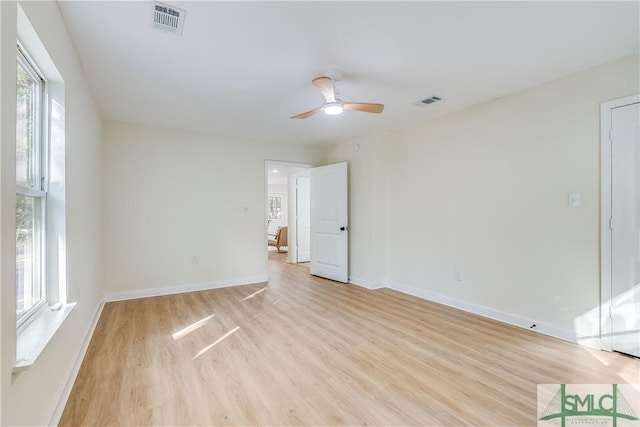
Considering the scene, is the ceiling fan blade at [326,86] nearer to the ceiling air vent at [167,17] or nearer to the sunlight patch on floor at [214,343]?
the ceiling air vent at [167,17]

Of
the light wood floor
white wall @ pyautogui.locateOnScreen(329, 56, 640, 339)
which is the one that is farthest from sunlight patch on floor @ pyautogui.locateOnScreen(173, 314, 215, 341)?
white wall @ pyautogui.locateOnScreen(329, 56, 640, 339)

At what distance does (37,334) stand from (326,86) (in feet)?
8.17

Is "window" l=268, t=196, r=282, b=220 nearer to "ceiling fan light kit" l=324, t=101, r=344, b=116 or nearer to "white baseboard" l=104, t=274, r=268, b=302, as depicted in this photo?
"white baseboard" l=104, t=274, r=268, b=302

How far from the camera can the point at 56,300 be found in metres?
1.93

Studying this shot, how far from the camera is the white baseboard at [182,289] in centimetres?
404

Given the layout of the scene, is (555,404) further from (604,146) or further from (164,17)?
(164,17)

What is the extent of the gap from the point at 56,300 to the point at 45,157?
2.98 ft

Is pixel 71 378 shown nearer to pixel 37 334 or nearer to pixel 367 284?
pixel 37 334

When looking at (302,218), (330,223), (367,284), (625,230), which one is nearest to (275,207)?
(302,218)

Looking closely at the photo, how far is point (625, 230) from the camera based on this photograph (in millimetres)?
2416

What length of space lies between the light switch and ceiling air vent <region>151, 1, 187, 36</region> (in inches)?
133

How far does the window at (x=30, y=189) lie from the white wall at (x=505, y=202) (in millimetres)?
3793

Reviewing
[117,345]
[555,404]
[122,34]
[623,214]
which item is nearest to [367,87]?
[122,34]

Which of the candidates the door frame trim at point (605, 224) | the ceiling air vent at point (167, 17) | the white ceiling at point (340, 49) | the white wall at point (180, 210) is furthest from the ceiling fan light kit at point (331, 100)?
the white wall at point (180, 210)
